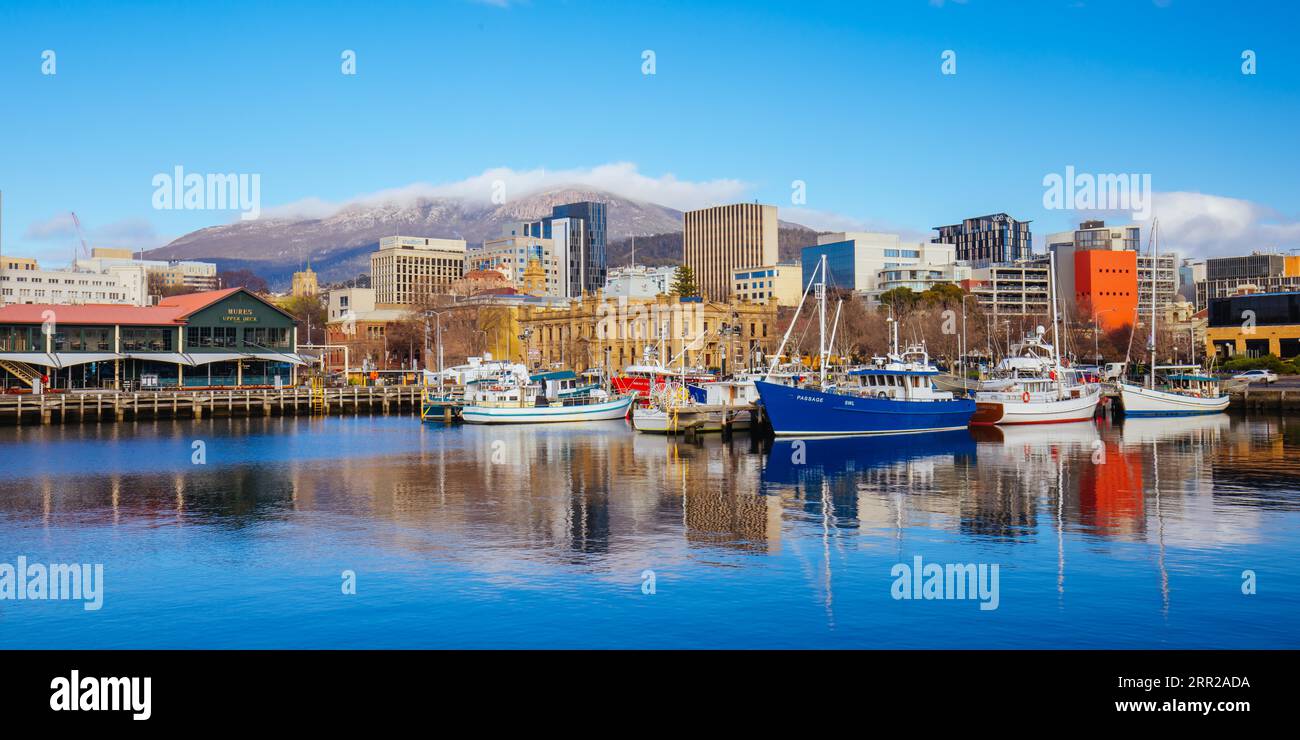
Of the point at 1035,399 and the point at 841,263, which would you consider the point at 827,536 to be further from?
the point at 841,263

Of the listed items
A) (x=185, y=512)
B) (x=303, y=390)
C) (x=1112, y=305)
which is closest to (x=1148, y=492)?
(x=185, y=512)

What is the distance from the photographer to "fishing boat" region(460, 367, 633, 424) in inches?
2872

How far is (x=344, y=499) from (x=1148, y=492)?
26003 mm

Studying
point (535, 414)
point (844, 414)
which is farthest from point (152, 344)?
point (844, 414)

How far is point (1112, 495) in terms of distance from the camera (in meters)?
36.8

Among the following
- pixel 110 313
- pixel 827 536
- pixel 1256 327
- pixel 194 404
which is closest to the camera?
pixel 827 536

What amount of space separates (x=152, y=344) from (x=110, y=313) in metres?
3.93

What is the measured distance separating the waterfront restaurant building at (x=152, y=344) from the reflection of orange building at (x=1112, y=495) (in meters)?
69.0

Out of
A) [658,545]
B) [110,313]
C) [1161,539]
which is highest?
[110,313]

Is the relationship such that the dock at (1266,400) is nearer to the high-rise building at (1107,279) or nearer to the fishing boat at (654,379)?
the fishing boat at (654,379)

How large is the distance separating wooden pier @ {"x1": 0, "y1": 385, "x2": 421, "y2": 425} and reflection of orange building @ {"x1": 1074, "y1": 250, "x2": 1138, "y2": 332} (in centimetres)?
11190

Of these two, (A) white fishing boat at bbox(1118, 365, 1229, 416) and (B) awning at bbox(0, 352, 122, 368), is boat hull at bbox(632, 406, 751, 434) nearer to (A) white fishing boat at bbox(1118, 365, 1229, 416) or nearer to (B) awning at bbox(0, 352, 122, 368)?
(A) white fishing boat at bbox(1118, 365, 1229, 416)

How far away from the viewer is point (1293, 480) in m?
40.3

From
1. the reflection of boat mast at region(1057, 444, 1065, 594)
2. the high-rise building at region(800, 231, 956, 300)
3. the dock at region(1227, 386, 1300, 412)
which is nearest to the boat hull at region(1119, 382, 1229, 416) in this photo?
the dock at region(1227, 386, 1300, 412)
